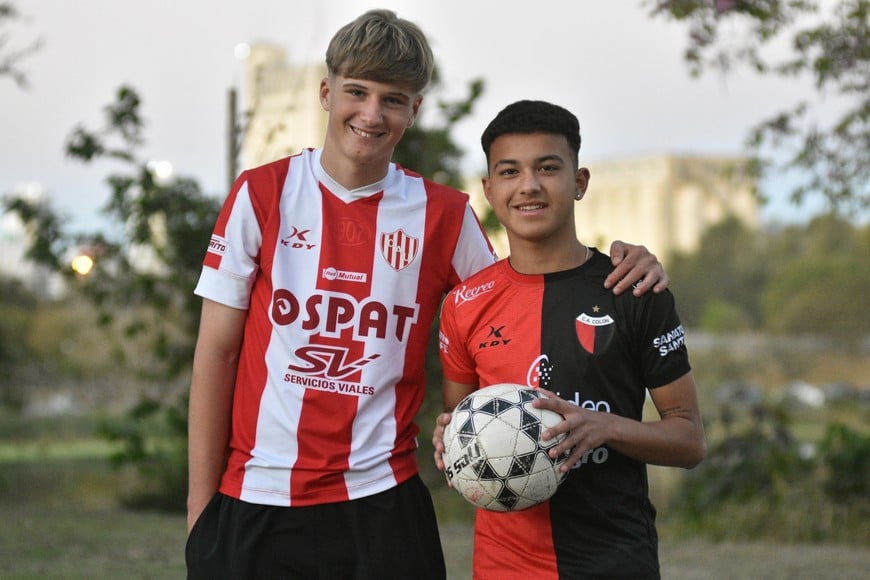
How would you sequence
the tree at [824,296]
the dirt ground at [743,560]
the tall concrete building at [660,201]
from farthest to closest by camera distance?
the tall concrete building at [660,201] < the tree at [824,296] < the dirt ground at [743,560]

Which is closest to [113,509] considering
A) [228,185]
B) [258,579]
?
[228,185]

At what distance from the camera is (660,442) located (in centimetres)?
325

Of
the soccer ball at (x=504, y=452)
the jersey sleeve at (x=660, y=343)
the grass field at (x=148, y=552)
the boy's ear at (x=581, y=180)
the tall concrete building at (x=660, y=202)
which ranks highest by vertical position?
the tall concrete building at (x=660, y=202)

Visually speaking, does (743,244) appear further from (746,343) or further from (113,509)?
(113,509)

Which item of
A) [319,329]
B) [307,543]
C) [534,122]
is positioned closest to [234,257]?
[319,329]

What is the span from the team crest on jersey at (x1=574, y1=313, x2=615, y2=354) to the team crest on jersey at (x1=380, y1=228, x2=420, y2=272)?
59cm

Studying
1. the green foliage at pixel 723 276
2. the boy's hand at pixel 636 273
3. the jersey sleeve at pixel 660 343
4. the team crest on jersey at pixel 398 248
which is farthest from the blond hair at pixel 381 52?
the green foliage at pixel 723 276

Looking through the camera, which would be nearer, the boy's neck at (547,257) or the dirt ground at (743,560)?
the boy's neck at (547,257)

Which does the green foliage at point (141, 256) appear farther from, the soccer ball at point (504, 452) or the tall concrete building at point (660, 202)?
the tall concrete building at point (660, 202)

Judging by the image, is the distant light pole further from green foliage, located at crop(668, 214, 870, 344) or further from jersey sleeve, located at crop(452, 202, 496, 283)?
green foliage, located at crop(668, 214, 870, 344)

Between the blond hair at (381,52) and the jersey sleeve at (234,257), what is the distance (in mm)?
521

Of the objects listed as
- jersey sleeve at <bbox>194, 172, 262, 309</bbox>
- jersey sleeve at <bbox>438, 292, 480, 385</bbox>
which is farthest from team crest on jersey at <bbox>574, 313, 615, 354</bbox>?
jersey sleeve at <bbox>194, 172, 262, 309</bbox>

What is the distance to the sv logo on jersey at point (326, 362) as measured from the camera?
3.39 meters

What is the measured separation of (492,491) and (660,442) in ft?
1.73
